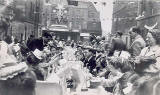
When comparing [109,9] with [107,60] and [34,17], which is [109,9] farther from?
[34,17]

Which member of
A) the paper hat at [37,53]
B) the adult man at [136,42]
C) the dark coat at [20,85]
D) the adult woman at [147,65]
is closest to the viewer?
the dark coat at [20,85]

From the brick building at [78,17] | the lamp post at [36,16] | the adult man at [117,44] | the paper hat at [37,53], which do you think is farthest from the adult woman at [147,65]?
the lamp post at [36,16]

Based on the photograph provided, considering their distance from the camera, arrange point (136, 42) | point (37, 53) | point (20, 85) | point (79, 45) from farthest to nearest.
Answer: point (79, 45)
point (136, 42)
point (37, 53)
point (20, 85)

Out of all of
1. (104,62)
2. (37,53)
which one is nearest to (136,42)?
(104,62)

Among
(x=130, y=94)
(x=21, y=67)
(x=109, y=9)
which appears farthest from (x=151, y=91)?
(x=21, y=67)

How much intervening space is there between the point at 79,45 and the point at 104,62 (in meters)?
0.40

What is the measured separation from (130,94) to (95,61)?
0.70 meters

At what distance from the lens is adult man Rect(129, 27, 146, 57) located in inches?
127

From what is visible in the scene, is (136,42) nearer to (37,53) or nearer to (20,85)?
(37,53)

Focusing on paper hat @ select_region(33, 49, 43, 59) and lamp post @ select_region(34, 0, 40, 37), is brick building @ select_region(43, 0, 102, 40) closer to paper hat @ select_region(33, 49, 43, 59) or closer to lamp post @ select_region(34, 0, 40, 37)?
lamp post @ select_region(34, 0, 40, 37)

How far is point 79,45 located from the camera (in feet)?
12.1

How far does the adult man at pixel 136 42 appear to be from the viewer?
3.23 meters

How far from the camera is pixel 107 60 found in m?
3.38

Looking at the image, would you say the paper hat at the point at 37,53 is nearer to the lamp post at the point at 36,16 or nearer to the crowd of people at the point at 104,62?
the crowd of people at the point at 104,62
